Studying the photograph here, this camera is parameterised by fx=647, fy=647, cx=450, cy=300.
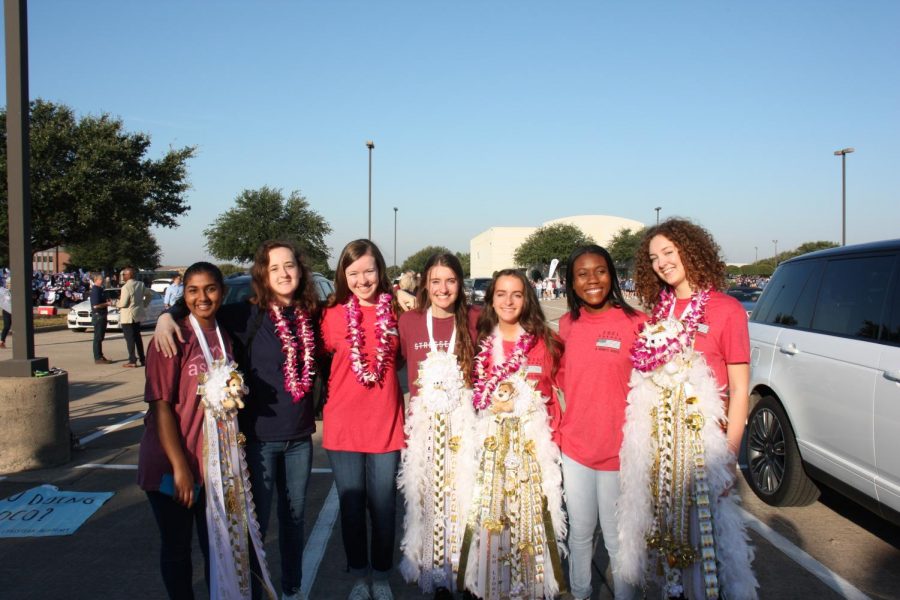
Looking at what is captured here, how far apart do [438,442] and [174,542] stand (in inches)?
51.3

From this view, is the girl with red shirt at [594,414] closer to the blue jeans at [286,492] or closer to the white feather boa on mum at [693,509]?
the white feather boa on mum at [693,509]

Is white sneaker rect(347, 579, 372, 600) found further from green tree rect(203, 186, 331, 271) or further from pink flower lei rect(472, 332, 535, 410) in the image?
green tree rect(203, 186, 331, 271)

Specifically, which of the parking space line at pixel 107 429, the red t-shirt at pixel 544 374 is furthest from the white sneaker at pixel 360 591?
the parking space line at pixel 107 429

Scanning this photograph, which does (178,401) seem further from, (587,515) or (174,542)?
(587,515)

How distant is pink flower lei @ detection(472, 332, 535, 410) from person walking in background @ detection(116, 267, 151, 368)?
33.9ft

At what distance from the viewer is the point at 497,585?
10.4 feet

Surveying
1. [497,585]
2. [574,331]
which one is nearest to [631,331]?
[574,331]

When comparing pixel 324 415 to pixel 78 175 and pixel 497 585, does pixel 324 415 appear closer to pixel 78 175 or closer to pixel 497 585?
pixel 497 585

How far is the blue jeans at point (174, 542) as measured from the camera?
2.80m

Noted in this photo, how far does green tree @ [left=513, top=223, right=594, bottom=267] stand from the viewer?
6894cm

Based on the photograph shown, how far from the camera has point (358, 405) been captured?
332 centimetres

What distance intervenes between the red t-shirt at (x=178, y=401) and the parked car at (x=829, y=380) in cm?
359

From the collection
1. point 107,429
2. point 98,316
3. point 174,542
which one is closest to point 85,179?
point 98,316

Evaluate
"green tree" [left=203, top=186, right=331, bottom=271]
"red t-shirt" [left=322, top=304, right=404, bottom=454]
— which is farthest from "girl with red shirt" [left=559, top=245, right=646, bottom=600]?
"green tree" [left=203, top=186, right=331, bottom=271]
